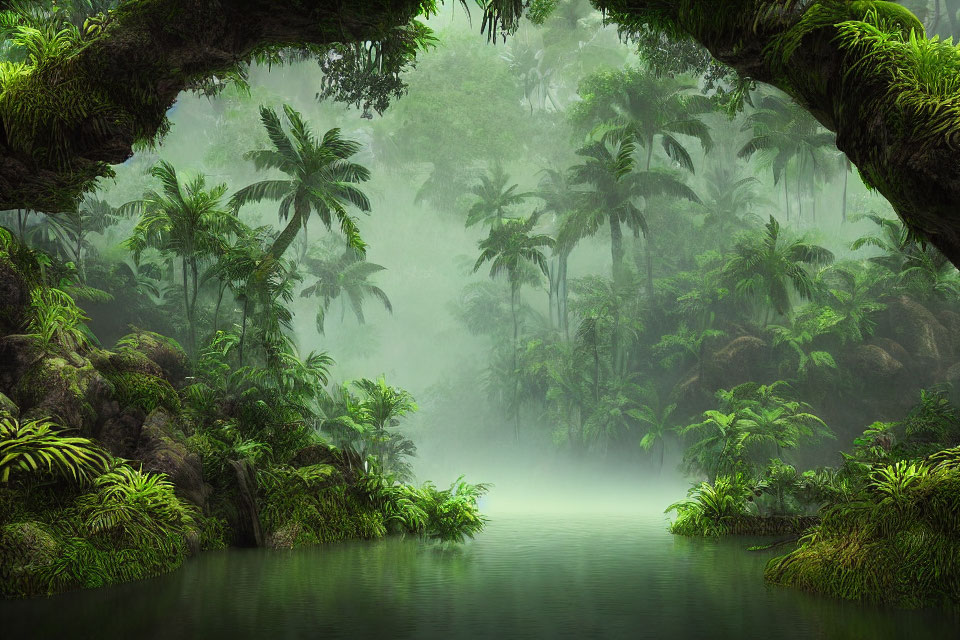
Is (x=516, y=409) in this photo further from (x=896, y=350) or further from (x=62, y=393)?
(x=62, y=393)

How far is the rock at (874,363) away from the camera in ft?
85.7

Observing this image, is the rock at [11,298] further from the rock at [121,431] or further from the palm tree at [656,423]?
the palm tree at [656,423]

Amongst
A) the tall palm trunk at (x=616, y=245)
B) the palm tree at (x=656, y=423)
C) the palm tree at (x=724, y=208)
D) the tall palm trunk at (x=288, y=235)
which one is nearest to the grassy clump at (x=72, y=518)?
the tall palm trunk at (x=288, y=235)

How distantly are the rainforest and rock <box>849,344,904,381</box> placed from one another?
5.2 inches

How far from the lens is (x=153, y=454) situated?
482 inches

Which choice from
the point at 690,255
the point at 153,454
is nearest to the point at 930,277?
the point at 690,255

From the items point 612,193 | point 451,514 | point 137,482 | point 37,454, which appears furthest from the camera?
point 612,193

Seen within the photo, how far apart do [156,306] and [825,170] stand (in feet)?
108

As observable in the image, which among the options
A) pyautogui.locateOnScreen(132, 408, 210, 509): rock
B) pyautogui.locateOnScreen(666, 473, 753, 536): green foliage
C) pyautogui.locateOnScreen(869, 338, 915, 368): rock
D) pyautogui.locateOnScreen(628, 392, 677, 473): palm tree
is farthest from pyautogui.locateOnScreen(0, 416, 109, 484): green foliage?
pyautogui.locateOnScreen(869, 338, 915, 368): rock

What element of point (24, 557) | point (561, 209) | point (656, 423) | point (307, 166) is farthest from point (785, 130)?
point (24, 557)

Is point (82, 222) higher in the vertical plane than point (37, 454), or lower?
higher

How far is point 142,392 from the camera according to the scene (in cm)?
1359

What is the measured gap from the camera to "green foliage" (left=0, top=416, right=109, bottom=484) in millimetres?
9086

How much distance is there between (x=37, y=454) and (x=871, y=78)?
987cm
